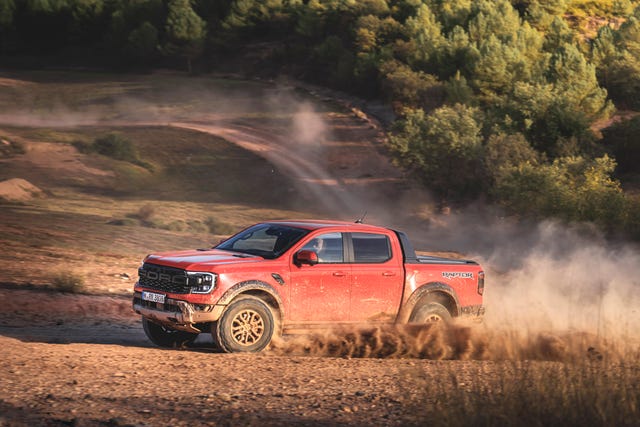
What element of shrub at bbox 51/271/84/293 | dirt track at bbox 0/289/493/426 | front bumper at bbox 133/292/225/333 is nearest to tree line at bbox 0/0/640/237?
shrub at bbox 51/271/84/293

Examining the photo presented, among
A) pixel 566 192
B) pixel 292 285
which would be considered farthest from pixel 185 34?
pixel 292 285

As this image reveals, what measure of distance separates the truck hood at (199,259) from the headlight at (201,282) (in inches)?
3.8

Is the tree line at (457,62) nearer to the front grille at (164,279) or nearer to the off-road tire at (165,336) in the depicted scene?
the off-road tire at (165,336)

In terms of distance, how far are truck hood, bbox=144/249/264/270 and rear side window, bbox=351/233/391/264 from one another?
1.40 metres

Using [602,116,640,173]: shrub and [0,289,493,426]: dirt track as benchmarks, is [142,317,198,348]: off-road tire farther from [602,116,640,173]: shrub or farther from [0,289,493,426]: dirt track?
[602,116,640,173]: shrub

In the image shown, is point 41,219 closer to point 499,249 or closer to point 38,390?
point 499,249

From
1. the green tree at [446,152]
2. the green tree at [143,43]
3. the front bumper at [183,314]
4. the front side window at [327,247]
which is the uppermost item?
the green tree at [143,43]

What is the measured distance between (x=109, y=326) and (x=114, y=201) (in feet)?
72.1

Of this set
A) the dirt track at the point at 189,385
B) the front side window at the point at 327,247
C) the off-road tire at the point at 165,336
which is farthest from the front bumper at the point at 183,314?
the front side window at the point at 327,247

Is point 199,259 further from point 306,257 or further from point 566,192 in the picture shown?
point 566,192

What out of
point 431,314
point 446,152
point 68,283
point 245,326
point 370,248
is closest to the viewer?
point 245,326

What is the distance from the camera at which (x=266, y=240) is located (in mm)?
11852

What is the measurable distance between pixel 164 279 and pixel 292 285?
1.60 meters

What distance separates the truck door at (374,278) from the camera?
11.8 metres
